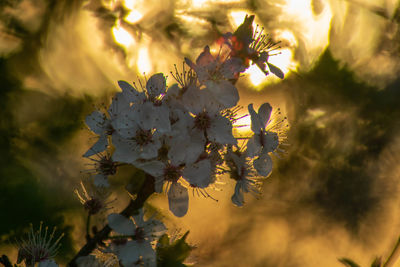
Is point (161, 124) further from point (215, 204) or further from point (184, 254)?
point (215, 204)

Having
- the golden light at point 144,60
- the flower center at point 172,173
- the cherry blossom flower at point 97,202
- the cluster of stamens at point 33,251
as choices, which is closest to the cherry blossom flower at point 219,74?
the flower center at point 172,173

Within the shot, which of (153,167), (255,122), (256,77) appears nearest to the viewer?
(153,167)

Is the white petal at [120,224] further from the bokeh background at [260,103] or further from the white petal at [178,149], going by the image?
the bokeh background at [260,103]

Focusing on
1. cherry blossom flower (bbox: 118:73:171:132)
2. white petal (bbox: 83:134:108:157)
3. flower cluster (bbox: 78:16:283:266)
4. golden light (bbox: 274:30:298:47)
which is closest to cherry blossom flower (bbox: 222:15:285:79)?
flower cluster (bbox: 78:16:283:266)

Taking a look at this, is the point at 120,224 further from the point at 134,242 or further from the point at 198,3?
the point at 198,3

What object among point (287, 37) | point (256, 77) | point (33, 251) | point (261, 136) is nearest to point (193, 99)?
point (261, 136)
